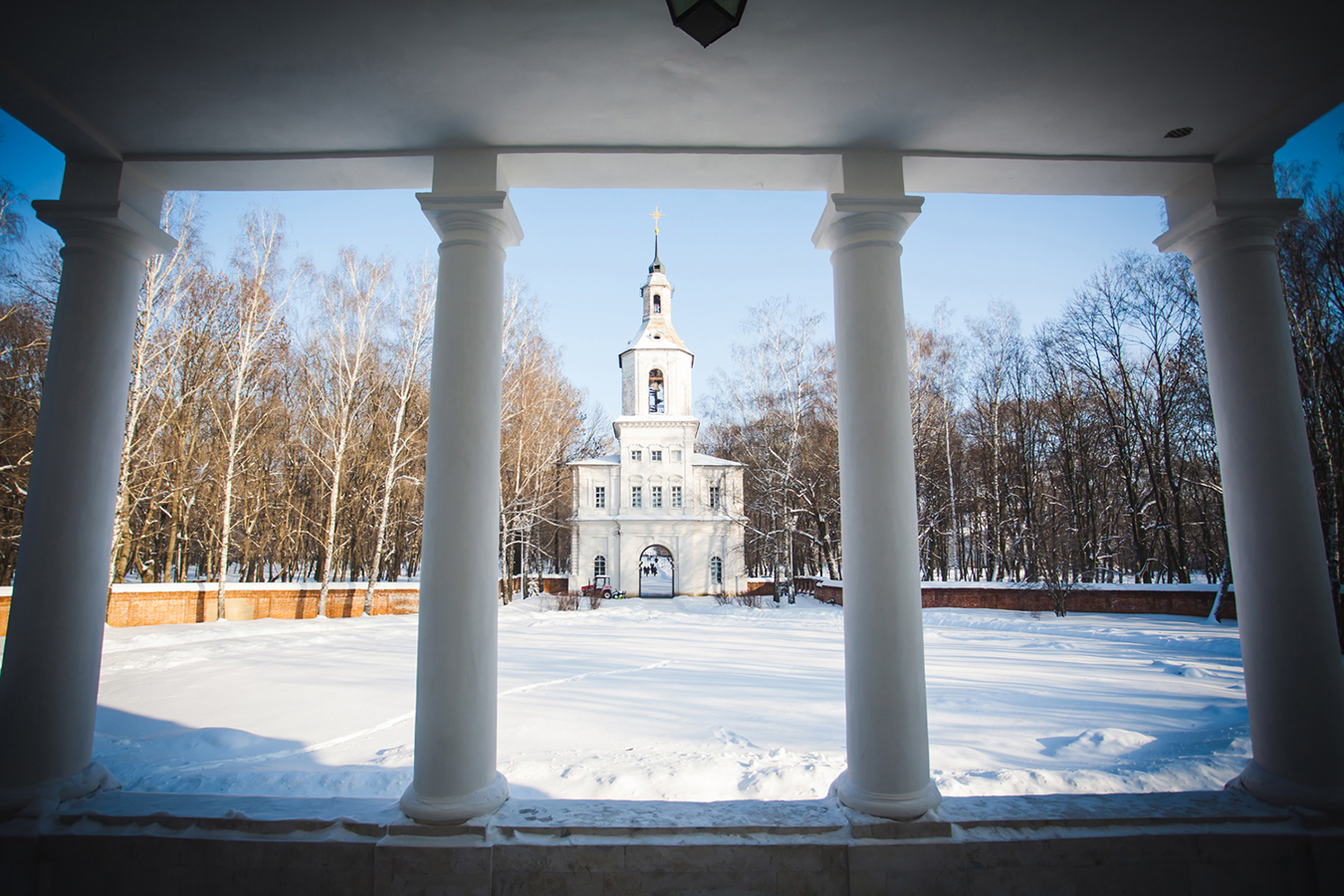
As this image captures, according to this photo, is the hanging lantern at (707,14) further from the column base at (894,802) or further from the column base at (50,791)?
the column base at (50,791)

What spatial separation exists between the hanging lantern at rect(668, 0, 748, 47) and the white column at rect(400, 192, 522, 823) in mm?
1678

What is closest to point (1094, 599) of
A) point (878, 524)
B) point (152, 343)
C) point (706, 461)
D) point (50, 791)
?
point (878, 524)

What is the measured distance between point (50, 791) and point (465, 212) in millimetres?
3735

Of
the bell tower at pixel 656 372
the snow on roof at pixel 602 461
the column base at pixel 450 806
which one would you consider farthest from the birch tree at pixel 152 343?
the bell tower at pixel 656 372

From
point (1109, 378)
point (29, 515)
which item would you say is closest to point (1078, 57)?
point (29, 515)

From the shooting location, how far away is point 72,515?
343 centimetres

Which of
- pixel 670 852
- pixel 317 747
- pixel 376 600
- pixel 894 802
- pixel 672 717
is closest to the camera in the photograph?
pixel 670 852

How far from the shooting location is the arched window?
33.1 meters

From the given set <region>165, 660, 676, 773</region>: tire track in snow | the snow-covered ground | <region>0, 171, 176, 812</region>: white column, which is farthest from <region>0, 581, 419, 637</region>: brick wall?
<region>0, 171, 176, 812</region>: white column

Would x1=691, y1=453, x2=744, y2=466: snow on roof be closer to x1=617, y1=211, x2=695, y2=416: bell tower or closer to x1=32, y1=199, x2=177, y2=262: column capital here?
x1=617, y1=211, x2=695, y2=416: bell tower

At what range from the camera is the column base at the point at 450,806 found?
116 inches

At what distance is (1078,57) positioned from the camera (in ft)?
9.68

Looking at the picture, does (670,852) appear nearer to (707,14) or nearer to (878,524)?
(878,524)

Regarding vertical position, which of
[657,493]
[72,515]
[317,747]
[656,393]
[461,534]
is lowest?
[317,747]
